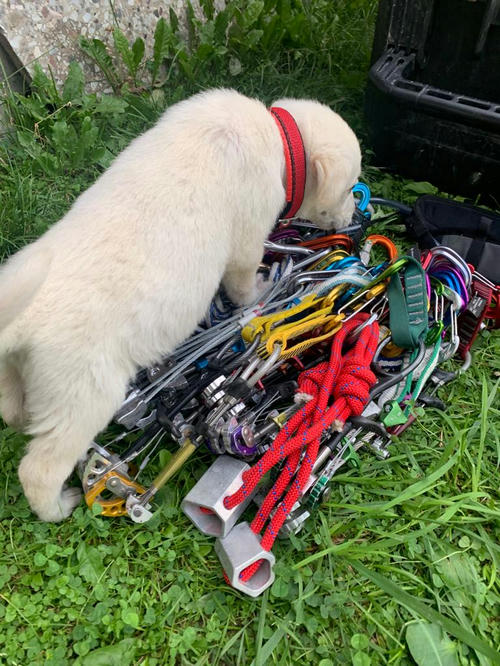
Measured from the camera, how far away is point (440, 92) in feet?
10.1

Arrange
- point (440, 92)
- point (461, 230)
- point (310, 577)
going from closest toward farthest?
point (310, 577) < point (461, 230) < point (440, 92)

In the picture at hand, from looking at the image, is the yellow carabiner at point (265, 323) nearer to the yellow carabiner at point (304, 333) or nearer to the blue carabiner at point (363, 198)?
the yellow carabiner at point (304, 333)

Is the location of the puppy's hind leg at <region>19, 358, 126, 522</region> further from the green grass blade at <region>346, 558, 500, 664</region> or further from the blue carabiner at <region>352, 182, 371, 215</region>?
the blue carabiner at <region>352, 182, 371, 215</region>

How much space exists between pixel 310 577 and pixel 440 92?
2715mm

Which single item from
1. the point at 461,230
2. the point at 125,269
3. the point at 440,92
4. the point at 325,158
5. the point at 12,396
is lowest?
the point at 12,396

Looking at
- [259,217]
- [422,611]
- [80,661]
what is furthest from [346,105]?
[80,661]

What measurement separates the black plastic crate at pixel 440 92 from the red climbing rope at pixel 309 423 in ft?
5.27

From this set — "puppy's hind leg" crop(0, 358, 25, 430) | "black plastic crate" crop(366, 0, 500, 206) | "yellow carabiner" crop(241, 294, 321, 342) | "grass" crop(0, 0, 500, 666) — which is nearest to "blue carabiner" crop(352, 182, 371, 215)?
"black plastic crate" crop(366, 0, 500, 206)

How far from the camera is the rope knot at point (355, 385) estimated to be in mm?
2070

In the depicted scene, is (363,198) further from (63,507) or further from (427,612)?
(63,507)

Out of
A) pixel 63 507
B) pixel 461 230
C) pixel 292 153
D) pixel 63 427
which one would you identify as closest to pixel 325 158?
pixel 292 153

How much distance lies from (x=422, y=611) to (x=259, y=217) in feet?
5.38

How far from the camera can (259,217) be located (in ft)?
7.52

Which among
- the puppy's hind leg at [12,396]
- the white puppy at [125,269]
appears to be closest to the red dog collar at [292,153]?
the white puppy at [125,269]
